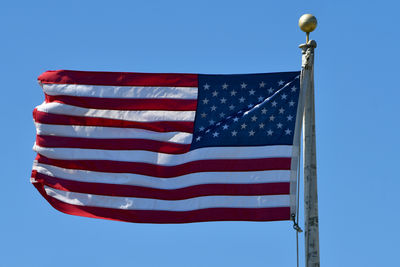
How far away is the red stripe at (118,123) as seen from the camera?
21.0m

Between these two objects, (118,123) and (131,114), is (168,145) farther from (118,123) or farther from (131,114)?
(118,123)

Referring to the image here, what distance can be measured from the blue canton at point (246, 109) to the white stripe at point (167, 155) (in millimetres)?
144

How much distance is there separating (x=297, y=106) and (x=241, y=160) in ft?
5.72

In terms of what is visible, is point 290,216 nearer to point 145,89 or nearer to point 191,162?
point 191,162

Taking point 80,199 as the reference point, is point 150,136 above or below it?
above

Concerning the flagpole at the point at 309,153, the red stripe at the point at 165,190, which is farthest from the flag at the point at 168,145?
the flagpole at the point at 309,153

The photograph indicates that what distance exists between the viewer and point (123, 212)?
2067cm

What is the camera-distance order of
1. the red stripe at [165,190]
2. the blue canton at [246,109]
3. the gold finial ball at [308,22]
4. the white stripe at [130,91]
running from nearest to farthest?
the gold finial ball at [308,22]
the red stripe at [165,190]
the blue canton at [246,109]
the white stripe at [130,91]

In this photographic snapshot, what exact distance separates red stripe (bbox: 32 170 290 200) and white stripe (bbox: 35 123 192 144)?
3.68 ft

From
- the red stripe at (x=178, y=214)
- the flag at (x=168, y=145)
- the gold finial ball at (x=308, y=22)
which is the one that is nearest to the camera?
the gold finial ball at (x=308, y=22)

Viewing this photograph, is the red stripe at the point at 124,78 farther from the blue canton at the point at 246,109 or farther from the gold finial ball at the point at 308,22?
the gold finial ball at the point at 308,22

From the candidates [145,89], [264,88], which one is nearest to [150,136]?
[145,89]

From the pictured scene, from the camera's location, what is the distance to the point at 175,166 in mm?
20594

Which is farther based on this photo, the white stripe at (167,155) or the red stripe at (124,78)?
the red stripe at (124,78)
